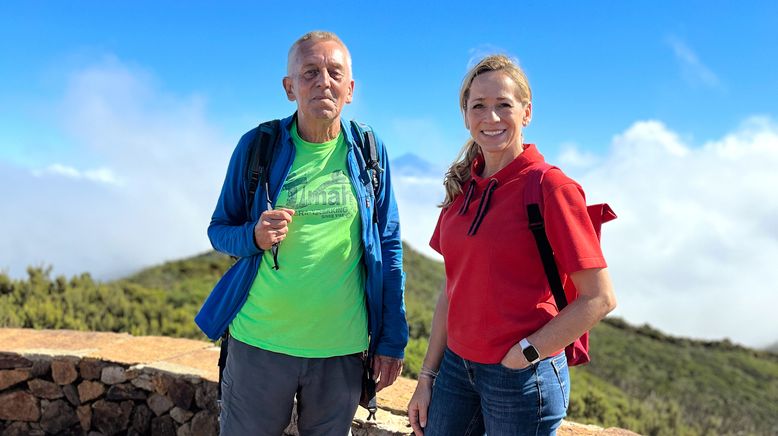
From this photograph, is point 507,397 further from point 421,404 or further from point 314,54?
point 314,54

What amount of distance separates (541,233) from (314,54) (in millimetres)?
1095

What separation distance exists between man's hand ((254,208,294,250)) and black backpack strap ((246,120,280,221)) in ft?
0.69

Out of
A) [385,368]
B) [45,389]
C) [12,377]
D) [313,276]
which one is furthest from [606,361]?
[313,276]

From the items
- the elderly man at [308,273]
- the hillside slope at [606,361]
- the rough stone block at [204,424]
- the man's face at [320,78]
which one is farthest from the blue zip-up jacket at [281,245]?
the hillside slope at [606,361]

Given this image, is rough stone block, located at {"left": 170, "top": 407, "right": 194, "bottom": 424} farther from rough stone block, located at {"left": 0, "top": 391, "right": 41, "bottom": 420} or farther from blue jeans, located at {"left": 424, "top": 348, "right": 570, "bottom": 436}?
blue jeans, located at {"left": 424, "top": 348, "right": 570, "bottom": 436}

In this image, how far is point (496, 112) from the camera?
202 centimetres

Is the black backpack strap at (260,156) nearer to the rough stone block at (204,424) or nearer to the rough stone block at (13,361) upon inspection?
the rough stone block at (204,424)

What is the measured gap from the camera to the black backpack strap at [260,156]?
241 centimetres

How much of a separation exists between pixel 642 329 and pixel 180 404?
16.3 m

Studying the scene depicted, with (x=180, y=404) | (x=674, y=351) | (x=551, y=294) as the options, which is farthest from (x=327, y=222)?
(x=674, y=351)

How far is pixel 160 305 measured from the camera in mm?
7723

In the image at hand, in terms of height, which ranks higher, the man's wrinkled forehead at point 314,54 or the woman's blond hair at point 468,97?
the man's wrinkled forehead at point 314,54

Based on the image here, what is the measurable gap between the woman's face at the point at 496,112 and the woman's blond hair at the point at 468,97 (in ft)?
0.08

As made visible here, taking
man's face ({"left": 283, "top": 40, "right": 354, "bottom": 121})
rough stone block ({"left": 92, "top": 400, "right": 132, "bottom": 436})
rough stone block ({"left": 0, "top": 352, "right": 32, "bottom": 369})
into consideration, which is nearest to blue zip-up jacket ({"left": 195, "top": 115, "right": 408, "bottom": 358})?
man's face ({"left": 283, "top": 40, "right": 354, "bottom": 121})
